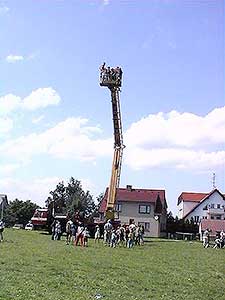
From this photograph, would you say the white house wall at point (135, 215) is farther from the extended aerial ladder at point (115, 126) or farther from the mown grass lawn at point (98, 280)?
the mown grass lawn at point (98, 280)

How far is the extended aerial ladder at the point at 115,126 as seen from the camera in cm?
5231

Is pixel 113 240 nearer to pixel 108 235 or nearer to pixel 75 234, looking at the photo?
pixel 108 235

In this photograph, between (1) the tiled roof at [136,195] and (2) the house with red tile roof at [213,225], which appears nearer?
(1) the tiled roof at [136,195]

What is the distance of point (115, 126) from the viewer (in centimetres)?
5350

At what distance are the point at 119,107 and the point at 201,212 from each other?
2452 inches

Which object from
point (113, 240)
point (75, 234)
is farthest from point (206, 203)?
point (113, 240)

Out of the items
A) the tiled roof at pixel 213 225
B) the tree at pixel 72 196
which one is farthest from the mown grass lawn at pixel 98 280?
the tree at pixel 72 196

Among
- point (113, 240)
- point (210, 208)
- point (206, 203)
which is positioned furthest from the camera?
point (206, 203)

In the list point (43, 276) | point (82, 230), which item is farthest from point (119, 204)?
point (43, 276)

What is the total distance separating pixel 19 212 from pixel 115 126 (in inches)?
2492

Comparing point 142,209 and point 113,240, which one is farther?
point 142,209

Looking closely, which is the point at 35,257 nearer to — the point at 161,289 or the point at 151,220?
the point at 161,289

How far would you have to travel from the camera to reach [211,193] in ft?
370

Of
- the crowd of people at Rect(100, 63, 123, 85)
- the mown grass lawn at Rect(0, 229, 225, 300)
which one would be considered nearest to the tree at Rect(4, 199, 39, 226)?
the crowd of people at Rect(100, 63, 123, 85)
